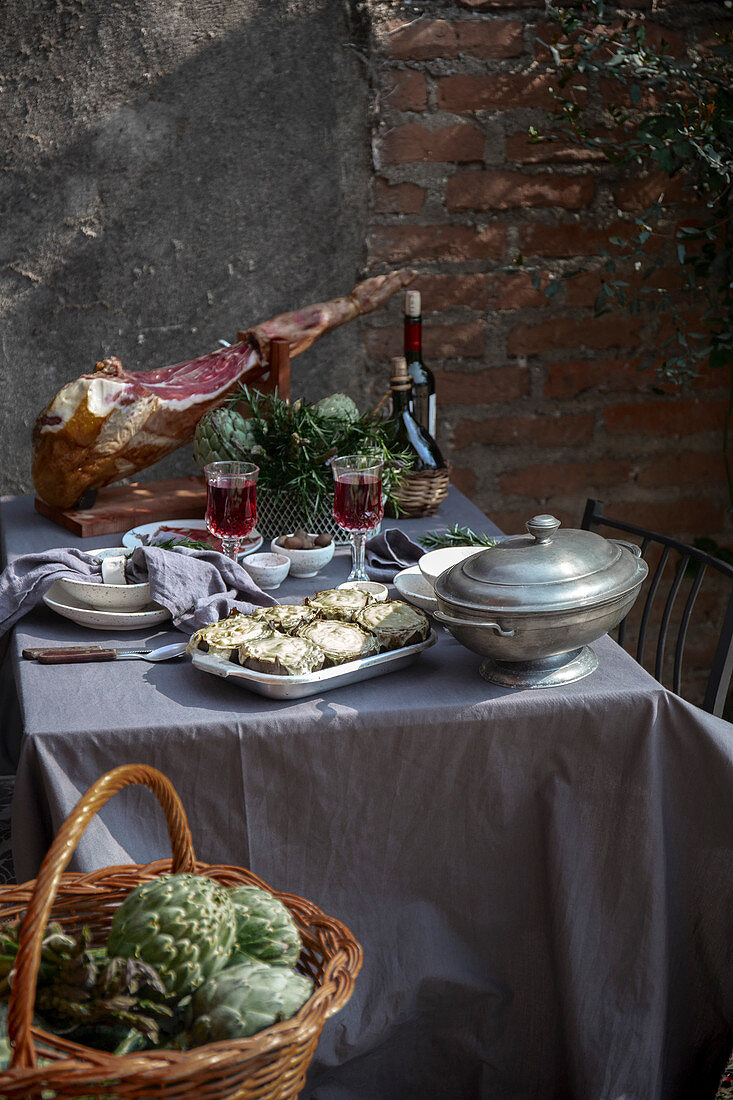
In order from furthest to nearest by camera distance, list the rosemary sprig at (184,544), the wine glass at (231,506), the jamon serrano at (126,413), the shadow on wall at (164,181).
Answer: the shadow on wall at (164,181), the jamon serrano at (126,413), the rosemary sprig at (184,544), the wine glass at (231,506)

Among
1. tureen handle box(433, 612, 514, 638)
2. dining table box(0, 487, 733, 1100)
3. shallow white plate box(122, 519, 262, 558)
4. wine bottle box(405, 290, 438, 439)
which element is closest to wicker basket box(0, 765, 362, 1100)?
dining table box(0, 487, 733, 1100)

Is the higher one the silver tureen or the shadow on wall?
the shadow on wall

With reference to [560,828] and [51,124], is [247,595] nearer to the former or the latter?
[560,828]

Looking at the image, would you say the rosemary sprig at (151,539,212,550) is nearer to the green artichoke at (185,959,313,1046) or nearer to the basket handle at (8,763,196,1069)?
the basket handle at (8,763,196,1069)

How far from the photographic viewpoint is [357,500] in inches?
58.9

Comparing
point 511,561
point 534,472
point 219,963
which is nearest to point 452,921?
point 511,561

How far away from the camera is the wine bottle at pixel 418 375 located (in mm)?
1978

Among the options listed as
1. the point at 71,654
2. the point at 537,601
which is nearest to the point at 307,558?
the point at 71,654

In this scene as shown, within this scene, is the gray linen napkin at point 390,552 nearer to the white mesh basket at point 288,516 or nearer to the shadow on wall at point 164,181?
the white mesh basket at point 288,516

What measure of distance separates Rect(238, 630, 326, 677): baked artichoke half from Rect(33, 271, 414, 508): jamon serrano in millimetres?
772

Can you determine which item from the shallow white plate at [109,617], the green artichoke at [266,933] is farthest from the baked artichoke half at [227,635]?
the green artichoke at [266,933]

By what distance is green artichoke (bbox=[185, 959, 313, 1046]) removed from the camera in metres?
0.69

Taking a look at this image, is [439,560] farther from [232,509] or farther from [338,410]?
[338,410]

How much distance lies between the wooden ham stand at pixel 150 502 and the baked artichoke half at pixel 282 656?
0.75 meters
